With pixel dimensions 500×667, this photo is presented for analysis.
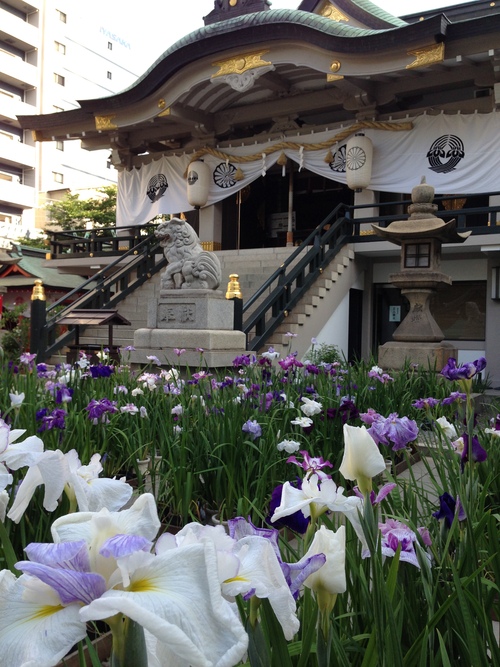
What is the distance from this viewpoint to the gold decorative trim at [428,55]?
1241cm

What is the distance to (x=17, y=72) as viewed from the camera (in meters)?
41.5

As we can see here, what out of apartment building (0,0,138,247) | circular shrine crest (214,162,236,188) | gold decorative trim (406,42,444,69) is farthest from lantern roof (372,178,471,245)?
apartment building (0,0,138,247)

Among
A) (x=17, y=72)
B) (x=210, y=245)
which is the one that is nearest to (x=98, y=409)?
(x=210, y=245)

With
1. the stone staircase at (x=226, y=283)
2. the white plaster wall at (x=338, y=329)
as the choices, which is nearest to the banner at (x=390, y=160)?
the stone staircase at (x=226, y=283)

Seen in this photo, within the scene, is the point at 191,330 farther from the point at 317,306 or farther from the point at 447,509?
the point at 447,509

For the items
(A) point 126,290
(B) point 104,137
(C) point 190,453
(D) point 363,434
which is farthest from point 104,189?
(D) point 363,434

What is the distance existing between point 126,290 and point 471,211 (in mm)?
8171

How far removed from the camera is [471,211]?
12867mm

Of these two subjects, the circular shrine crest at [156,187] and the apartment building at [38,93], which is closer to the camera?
the circular shrine crest at [156,187]

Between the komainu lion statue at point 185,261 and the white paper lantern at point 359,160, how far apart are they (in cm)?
615

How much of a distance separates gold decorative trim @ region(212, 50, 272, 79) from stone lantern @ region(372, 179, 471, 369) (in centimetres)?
722

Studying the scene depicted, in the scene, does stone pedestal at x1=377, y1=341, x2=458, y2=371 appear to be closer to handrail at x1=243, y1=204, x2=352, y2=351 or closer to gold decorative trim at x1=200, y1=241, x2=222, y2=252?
handrail at x1=243, y1=204, x2=352, y2=351

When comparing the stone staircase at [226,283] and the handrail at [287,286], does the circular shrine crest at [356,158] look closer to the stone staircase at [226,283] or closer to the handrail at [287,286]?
the handrail at [287,286]

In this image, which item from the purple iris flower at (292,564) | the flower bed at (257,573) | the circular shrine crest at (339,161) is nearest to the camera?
the flower bed at (257,573)
